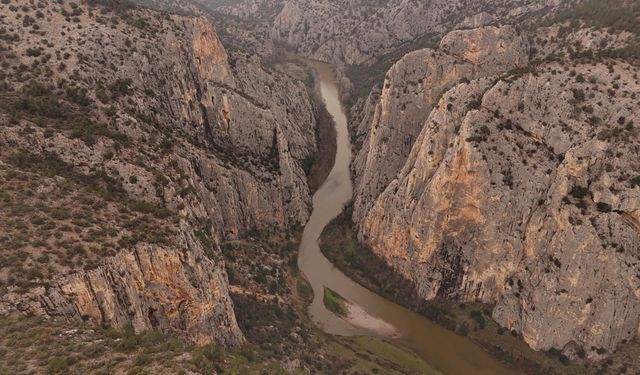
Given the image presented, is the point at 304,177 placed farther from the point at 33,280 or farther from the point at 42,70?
the point at 33,280

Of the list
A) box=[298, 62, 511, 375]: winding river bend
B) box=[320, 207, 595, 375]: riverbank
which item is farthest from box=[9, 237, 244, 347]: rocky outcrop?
box=[320, 207, 595, 375]: riverbank

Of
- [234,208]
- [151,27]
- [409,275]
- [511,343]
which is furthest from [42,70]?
[511,343]

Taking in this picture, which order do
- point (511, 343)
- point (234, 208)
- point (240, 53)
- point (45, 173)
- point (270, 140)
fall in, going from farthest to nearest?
point (240, 53)
point (270, 140)
point (234, 208)
point (511, 343)
point (45, 173)

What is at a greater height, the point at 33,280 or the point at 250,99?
the point at 250,99

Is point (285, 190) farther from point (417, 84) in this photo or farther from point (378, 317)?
point (417, 84)

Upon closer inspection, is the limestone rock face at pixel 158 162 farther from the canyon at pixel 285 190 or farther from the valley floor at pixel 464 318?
the valley floor at pixel 464 318

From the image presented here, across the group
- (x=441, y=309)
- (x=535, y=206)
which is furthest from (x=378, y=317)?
(x=535, y=206)

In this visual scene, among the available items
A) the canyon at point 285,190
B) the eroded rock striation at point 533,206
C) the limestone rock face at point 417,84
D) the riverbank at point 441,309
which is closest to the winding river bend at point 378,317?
the canyon at point 285,190
